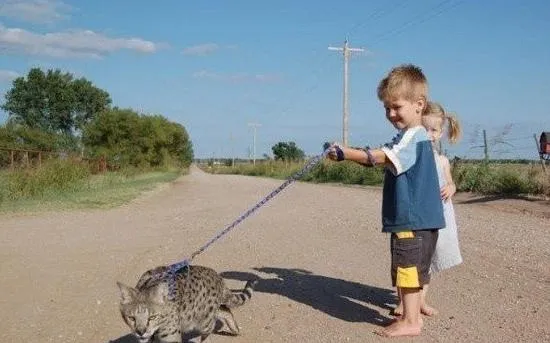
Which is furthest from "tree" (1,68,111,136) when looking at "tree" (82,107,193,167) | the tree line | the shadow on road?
the shadow on road

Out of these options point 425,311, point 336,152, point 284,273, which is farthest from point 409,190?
point 284,273

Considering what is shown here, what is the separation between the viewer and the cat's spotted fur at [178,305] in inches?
160

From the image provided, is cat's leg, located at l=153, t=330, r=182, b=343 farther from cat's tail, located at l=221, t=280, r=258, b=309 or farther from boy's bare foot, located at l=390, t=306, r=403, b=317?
boy's bare foot, located at l=390, t=306, r=403, b=317

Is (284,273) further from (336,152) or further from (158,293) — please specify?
(158,293)

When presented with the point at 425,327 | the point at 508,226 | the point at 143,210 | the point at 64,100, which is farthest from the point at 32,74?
the point at 425,327

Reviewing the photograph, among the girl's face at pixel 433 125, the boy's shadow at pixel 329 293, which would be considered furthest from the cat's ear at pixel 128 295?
the girl's face at pixel 433 125

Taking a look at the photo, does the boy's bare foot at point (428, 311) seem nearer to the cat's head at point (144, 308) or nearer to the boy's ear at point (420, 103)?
the boy's ear at point (420, 103)

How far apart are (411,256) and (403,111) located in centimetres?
117

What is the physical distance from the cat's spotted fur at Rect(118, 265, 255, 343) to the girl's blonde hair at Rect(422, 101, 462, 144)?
96.4 inches

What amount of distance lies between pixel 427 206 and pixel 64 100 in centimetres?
6829

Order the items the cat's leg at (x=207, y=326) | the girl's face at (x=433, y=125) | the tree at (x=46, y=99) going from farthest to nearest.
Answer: the tree at (x=46, y=99) → the girl's face at (x=433, y=125) → the cat's leg at (x=207, y=326)

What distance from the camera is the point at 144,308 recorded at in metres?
4.04

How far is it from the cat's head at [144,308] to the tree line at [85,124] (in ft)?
157

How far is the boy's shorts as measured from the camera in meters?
5.07
